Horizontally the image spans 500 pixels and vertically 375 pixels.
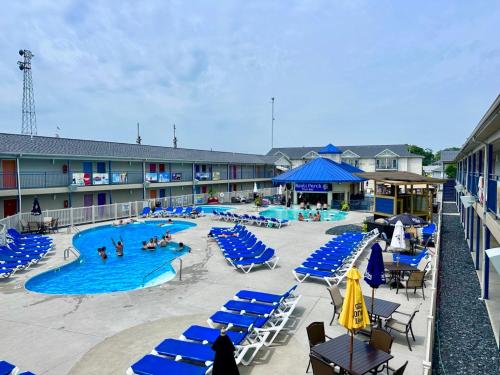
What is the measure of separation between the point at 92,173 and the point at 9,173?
22.8 feet

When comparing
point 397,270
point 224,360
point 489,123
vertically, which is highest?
point 489,123

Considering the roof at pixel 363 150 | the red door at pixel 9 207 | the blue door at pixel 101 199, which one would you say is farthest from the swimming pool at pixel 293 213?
the roof at pixel 363 150

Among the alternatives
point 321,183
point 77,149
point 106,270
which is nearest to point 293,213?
point 321,183

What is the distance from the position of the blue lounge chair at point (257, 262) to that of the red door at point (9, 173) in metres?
18.5

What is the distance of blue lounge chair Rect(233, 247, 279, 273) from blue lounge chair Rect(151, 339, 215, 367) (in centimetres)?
736

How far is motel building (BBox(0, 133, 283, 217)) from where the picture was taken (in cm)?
2535

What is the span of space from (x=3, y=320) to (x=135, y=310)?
11.7 ft

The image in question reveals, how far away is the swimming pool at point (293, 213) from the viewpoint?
111 feet

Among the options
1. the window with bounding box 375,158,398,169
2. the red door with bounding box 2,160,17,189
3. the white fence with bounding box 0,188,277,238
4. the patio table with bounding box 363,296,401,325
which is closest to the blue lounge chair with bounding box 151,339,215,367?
the patio table with bounding box 363,296,401,325

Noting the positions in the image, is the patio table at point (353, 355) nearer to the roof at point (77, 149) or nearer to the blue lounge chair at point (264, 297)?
the blue lounge chair at point (264, 297)

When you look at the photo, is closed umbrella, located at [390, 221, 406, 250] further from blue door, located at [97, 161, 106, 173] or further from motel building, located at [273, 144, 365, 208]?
blue door, located at [97, 161, 106, 173]

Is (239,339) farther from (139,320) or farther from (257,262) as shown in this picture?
(257,262)

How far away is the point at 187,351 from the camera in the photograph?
7.41 m

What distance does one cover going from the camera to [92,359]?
25.8 feet
